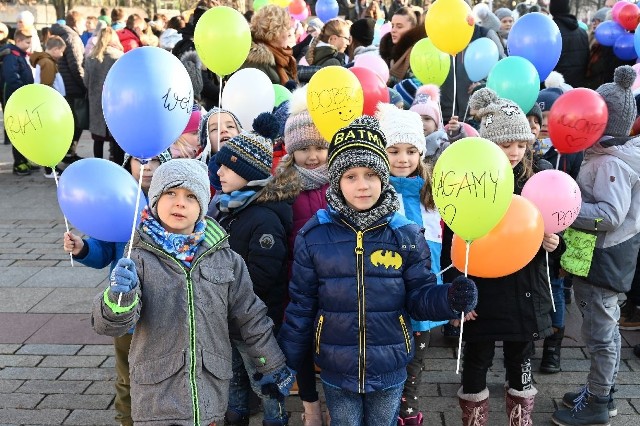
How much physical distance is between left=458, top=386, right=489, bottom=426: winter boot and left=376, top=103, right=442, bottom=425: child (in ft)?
0.93

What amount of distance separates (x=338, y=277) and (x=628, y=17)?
23.5 ft

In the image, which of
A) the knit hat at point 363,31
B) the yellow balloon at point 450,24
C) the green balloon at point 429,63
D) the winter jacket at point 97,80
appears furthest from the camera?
the winter jacket at point 97,80

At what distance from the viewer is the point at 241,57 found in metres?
5.12

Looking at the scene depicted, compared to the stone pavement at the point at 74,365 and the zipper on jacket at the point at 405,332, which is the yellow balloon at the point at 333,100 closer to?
the zipper on jacket at the point at 405,332

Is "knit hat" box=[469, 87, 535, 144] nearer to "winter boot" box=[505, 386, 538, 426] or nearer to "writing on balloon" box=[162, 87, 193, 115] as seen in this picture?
"winter boot" box=[505, 386, 538, 426]

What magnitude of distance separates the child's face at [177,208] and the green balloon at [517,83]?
2775mm

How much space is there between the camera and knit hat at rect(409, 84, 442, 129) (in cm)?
486

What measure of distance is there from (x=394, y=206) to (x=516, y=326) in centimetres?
103

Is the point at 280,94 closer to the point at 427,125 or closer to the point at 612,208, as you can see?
the point at 427,125

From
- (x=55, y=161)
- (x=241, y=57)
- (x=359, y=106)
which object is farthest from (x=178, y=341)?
(x=241, y=57)

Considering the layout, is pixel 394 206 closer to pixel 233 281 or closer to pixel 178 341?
pixel 233 281

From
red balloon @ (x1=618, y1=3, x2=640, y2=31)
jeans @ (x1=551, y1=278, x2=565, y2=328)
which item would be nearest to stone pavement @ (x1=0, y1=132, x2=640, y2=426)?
jeans @ (x1=551, y1=278, x2=565, y2=328)

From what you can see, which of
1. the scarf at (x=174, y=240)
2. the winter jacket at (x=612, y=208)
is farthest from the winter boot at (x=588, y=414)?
the scarf at (x=174, y=240)

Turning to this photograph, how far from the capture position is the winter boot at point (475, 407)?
3660 millimetres
